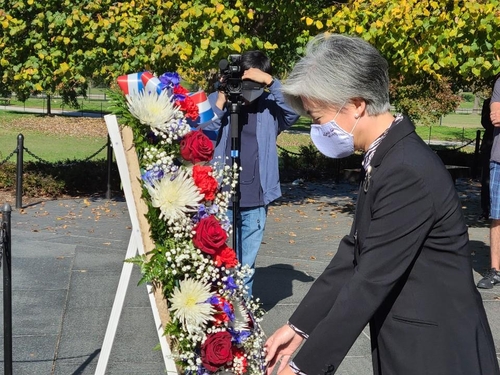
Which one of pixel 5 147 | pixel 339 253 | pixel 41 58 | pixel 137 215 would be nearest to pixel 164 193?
pixel 137 215

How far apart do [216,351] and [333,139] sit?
1.25m

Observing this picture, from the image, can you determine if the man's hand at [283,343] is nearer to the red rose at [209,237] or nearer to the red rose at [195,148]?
the red rose at [209,237]

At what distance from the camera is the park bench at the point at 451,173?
17703 millimetres

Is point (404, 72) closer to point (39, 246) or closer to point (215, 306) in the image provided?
point (39, 246)

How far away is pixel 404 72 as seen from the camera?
11312mm

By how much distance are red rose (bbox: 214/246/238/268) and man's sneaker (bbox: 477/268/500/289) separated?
4838 mm

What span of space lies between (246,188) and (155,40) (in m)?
6.43

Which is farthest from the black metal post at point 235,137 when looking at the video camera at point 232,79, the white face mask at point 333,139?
the white face mask at point 333,139

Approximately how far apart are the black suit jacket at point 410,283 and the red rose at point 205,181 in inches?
49.1

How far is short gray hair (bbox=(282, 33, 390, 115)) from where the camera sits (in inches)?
97.8

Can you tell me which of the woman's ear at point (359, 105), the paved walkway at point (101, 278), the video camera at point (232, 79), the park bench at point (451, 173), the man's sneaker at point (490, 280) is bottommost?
the park bench at point (451, 173)

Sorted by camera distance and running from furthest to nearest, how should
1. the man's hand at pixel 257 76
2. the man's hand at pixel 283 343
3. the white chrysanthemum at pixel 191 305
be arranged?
the man's hand at pixel 257 76
the white chrysanthemum at pixel 191 305
the man's hand at pixel 283 343

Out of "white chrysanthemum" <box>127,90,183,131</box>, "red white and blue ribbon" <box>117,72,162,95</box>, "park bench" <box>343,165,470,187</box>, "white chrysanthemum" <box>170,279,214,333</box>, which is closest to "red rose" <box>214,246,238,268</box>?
"white chrysanthemum" <box>170,279,214,333</box>

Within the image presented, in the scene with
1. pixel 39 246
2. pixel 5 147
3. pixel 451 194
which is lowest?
pixel 5 147
